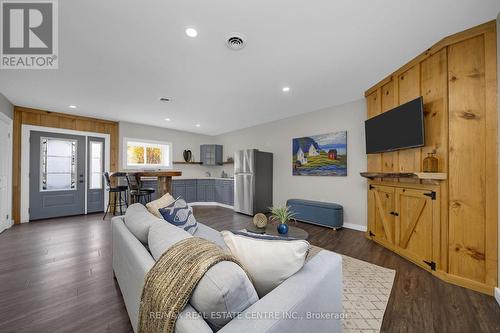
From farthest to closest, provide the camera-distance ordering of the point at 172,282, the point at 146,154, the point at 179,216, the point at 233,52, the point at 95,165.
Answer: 1. the point at 146,154
2. the point at 95,165
3. the point at 233,52
4. the point at 179,216
5. the point at 172,282

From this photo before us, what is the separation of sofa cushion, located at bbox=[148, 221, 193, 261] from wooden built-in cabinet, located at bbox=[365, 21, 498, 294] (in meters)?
2.69

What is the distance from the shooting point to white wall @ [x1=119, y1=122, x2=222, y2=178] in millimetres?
5492

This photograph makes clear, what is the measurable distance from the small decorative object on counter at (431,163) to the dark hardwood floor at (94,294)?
119 cm

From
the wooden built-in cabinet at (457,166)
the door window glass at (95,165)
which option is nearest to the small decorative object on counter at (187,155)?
the door window glass at (95,165)

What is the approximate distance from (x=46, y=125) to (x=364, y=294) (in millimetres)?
6730

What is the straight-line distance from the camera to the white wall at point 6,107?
345 cm

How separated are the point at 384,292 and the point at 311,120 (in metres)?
3.52

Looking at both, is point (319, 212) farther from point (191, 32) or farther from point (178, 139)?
point (178, 139)

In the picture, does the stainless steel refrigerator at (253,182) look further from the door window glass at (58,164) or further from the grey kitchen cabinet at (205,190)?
the door window glass at (58,164)

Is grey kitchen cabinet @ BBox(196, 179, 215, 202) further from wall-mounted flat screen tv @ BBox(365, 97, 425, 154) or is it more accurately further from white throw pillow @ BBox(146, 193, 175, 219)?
wall-mounted flat screen tv @ BBox(365, 97, 425, 154)

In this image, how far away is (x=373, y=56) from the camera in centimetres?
232

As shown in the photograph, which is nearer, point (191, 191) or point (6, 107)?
point (6, 107)

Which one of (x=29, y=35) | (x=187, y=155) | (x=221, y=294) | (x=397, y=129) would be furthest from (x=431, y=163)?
(x=187, y=155)

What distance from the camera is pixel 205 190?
6633 mm
